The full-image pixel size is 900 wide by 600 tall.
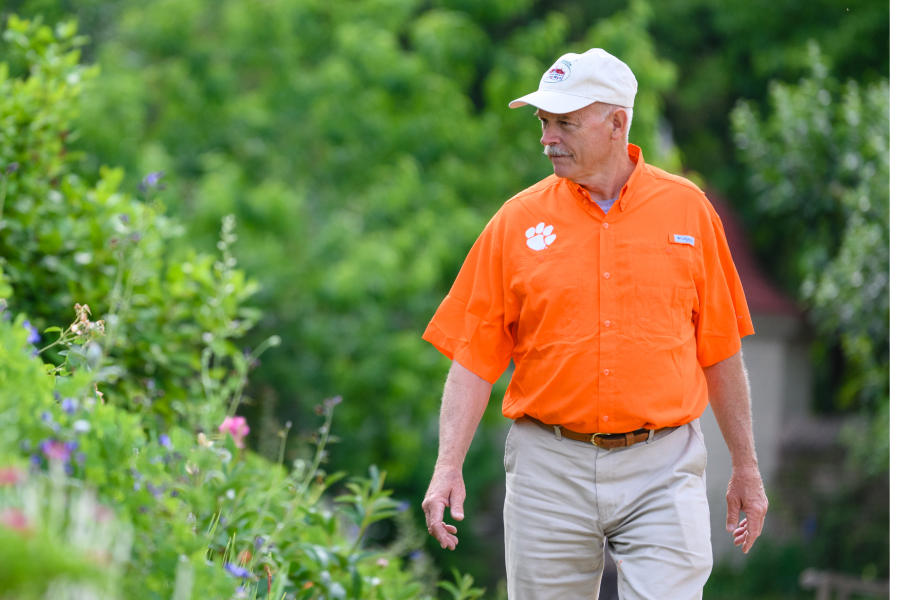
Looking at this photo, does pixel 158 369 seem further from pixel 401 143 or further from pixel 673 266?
pixel 401 143

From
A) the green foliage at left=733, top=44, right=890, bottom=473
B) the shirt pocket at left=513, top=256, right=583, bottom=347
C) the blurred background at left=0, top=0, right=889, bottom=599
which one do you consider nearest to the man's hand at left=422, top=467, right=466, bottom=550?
the shirt pocket at left=513, top=256, right=583, bottom=347

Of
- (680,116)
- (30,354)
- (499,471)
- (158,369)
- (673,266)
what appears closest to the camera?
(30,354)

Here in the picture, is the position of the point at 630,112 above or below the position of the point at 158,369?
above

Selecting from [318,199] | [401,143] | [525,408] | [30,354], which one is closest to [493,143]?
[401,143]

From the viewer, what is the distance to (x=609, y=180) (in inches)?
119

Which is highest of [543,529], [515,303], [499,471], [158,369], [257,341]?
[515,303]

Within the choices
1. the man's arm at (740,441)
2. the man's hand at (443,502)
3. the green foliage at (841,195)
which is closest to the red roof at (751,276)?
the green foliage at (841,195)

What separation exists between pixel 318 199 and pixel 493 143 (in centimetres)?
194

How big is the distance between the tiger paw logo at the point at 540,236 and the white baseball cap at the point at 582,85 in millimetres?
354

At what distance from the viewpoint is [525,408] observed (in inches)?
118

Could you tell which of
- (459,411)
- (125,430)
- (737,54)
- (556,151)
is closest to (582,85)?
(556,151)

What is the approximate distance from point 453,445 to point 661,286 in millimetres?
786

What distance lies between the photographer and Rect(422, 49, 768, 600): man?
2877mm

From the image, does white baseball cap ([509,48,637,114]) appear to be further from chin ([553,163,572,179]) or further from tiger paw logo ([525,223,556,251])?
tiger paw logo ([525,223,556,251])
